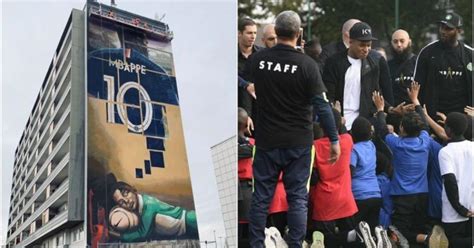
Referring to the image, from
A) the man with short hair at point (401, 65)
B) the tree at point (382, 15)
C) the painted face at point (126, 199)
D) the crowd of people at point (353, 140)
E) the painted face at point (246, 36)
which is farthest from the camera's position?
the tree at point (382, 15)

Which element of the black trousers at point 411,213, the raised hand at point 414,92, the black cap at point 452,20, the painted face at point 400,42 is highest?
the black cap at point 452,20

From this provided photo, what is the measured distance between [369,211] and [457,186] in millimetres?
661

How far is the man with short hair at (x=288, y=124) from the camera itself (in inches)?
185

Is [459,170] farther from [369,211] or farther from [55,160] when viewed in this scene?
[55,160]

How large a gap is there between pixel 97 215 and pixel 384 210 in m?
2.24

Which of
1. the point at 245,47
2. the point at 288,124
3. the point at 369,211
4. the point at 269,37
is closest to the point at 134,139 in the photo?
the point at 288,124

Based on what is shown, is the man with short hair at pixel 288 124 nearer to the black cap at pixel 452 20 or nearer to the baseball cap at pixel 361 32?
the baseball cap at pixel 361 32

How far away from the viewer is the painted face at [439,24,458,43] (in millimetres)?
5961

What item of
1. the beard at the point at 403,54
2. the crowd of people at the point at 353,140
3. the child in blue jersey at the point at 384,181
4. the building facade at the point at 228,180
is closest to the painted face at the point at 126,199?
the building facade at the point at 228,180

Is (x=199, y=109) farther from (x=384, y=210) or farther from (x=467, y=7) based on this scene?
(x=467, y=7)

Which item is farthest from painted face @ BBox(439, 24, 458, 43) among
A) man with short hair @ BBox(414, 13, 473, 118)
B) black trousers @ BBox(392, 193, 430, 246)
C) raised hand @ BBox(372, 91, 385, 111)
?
black trousers @ BBox(392, 193, 430, 246)

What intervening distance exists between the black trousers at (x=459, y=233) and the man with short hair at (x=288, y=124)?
128 centimetres

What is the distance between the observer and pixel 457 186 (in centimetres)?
549

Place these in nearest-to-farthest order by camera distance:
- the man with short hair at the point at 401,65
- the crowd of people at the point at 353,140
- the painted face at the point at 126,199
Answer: the painted face at the point at 126,199, the crowd of people at the point at 353,140, the man with short hair at the point at 401,65
